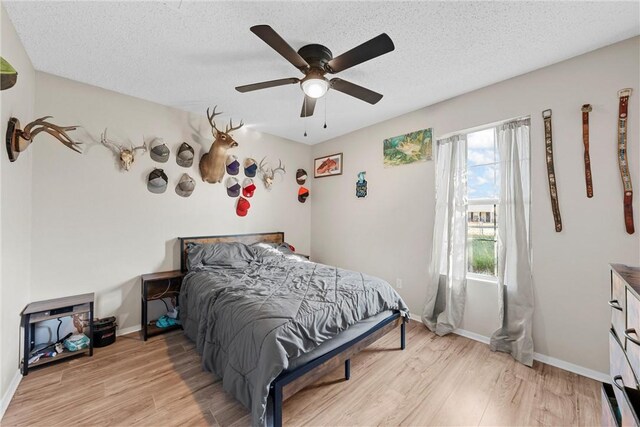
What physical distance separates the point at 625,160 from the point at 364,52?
2.18m

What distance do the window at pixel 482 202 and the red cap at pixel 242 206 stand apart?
2.98m

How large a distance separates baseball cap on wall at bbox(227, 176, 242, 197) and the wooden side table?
1.88 meters

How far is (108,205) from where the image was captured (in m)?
2.74

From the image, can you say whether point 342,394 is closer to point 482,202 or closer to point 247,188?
point 482,202

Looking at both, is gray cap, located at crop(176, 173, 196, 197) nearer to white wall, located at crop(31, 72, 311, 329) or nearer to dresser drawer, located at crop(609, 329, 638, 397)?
white wall, located at crop(31, 72, 311, 329)

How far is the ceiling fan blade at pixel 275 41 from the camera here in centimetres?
145

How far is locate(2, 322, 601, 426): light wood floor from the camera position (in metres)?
1.67

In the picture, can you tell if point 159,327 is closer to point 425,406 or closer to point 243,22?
point 425,406

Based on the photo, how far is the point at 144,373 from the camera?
6.97ft

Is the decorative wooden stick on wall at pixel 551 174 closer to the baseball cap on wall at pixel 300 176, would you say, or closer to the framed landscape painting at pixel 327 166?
the framed landscape painting at pixel 327 166

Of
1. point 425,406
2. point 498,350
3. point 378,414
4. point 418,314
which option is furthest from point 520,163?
point 378,414

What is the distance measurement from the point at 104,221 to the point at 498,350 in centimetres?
432

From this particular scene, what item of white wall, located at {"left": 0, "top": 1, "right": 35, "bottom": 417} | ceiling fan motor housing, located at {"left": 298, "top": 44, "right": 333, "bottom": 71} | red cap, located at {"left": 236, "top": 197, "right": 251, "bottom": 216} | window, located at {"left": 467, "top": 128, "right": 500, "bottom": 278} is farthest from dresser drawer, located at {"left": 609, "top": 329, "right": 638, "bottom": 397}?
red cap, located at {"left": 236, "top": 197, "right": 251, "bottom": 216}

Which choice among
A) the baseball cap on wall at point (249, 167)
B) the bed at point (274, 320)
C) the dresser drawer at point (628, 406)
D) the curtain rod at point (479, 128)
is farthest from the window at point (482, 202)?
the baseball cap on wall at point (249, 167)
